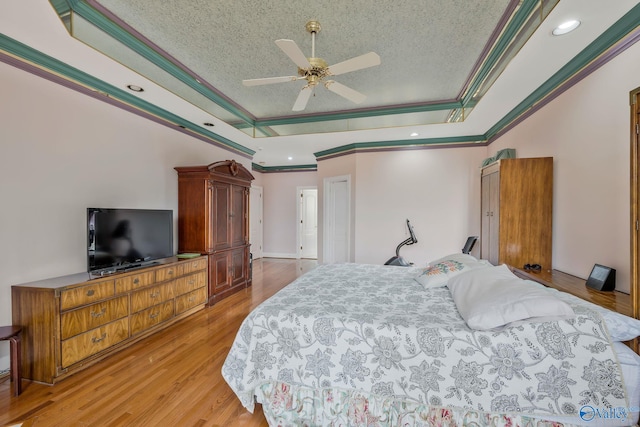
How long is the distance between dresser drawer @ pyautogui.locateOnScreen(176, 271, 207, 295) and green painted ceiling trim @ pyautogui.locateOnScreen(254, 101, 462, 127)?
99.8 inches

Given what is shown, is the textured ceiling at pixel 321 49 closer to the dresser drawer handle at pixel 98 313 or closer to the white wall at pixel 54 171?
the white wall at pixel 54 171

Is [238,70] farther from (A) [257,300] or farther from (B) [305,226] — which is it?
(B) [305,226]

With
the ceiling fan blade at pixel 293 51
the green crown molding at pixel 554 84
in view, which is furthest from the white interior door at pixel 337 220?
the ceiling fan blade at pixel 293 51

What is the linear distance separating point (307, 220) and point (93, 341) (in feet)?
18.2

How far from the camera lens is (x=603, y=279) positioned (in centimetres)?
183

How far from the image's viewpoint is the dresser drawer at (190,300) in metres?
3.22

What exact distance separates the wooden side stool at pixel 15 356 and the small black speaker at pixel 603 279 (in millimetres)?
4137

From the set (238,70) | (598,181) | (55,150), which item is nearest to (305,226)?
(238,70)

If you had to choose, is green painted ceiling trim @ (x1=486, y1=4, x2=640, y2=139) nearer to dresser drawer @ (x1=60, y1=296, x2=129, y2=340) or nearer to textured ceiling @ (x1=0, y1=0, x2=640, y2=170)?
textured ceiling @ (x1=0, y1=0, x2=640, y2=170)

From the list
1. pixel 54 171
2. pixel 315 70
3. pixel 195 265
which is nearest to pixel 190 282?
pixel 195 265

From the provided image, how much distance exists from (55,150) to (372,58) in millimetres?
2889

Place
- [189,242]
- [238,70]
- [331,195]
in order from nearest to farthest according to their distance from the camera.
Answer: [238,70] < [189,242] < [331,195]

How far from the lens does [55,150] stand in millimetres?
2441

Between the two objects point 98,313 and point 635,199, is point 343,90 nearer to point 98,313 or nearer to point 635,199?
point 635,199
